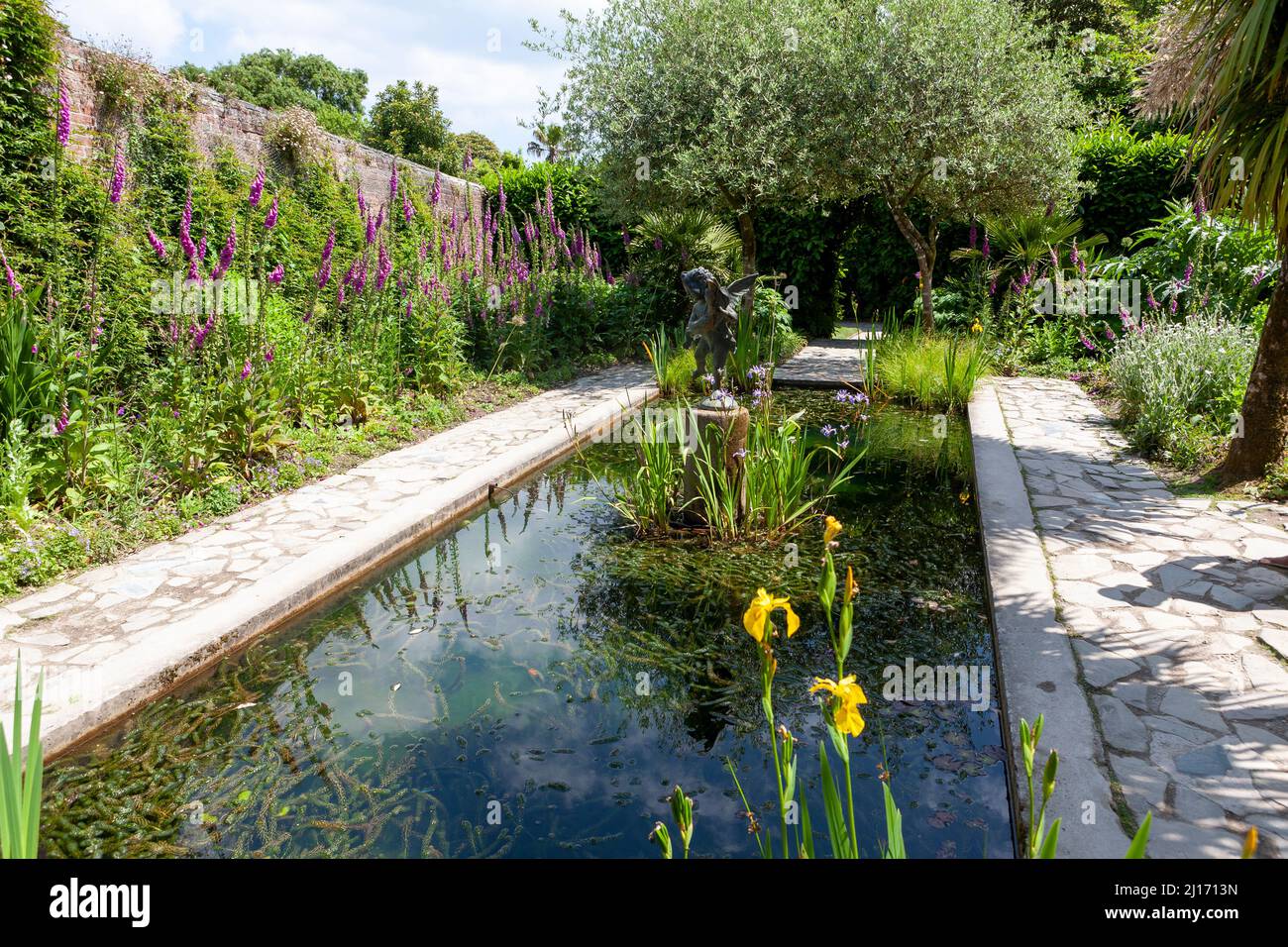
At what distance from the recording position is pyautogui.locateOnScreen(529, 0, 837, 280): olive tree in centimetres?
1005

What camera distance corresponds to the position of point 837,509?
216 inches

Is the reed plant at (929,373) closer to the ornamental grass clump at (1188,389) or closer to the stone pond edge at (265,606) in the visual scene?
the ornamental grass clump at (1188,389)

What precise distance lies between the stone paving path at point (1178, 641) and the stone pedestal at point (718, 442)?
1.78 m

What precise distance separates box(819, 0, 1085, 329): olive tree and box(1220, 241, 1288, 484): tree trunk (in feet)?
17.5

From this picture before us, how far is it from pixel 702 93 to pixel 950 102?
297 centimetres

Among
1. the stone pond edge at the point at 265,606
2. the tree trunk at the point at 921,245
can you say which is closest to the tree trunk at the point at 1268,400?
the stone pond edge at the point at 265,606

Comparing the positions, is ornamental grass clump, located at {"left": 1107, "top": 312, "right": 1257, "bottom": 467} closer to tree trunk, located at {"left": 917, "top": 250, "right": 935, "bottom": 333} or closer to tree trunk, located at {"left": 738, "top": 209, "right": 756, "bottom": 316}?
A: tree trunk, located at {"left": 917, "top": 250, "right": 935, "bottom": 333}

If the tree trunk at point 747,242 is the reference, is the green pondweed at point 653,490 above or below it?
below

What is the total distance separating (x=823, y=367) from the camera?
35.7 ft

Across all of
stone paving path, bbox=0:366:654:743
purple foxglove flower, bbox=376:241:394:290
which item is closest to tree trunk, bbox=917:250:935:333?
stone paving path, bbox=0:366:654:743

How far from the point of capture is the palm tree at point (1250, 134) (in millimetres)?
4414

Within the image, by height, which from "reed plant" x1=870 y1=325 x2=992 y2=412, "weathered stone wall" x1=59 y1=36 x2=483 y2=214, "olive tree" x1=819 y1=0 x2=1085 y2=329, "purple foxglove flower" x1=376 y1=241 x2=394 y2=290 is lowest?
"reed plant" x1=870 y1=325 x2=992 y2=412

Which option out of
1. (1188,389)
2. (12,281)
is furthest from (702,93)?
(12,281)
